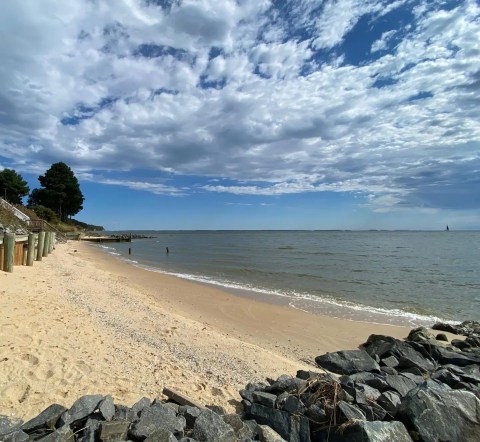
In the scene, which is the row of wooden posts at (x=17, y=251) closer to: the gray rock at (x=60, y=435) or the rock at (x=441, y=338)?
the gray rock at (x=60, y=435)

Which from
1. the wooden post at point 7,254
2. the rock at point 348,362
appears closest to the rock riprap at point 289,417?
the rock at point 348,362

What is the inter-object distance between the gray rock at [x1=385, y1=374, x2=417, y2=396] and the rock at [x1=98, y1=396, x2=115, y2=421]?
162 inches

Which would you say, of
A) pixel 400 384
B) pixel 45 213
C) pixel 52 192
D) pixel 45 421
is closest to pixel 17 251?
pixel 45 421

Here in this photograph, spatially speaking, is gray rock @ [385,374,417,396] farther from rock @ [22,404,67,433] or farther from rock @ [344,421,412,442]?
rock @ [22,404,67,433]

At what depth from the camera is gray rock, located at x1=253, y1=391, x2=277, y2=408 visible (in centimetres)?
454

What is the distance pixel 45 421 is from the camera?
3.72m

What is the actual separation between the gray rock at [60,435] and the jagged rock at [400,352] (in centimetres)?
624

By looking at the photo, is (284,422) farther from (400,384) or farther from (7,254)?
(7,254)

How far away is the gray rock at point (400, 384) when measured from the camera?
5.34 meters

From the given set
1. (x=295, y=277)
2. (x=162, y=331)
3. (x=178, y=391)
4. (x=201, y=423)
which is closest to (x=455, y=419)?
(x=201, y=423)

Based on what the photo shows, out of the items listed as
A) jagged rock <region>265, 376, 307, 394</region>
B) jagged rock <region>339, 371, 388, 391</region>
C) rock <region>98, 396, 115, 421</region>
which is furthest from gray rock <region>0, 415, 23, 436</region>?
jagged rock <region>339, 371, 388, 391</region>

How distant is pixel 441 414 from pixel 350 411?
1140 mm

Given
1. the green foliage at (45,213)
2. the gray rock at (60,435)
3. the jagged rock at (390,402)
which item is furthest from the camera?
the green foliage at (45,213)

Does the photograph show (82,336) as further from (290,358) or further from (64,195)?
(64,195)
